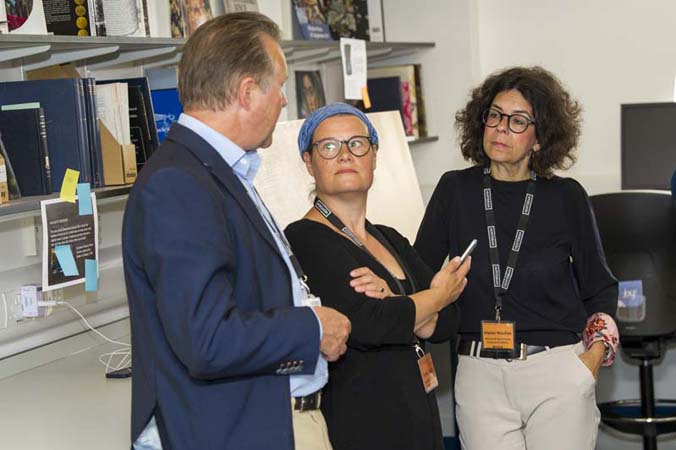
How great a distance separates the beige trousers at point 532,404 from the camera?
2.40 meters

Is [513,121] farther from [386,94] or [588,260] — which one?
[386,94]

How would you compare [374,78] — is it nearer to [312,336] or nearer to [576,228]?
[576,228]

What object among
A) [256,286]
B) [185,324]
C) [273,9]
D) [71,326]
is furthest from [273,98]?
[273,9]

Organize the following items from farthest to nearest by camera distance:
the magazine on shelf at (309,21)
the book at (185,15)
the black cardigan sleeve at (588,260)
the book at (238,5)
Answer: the magazine on shelf at (309,21), the book at (238,5), the book at (185,15), the black cardigan sleeve at (588,260)

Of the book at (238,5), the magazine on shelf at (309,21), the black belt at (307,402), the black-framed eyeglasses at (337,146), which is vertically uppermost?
→ the book at (238,5)

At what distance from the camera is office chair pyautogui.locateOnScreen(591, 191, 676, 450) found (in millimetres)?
3480

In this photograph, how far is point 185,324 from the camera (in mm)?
1435

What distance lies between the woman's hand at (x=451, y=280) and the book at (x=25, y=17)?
1.17 meters

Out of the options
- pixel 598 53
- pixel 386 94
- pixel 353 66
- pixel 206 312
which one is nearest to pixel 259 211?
pixel 206 312

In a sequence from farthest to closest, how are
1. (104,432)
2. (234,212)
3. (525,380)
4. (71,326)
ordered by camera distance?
(71,326)
(525,380)
(104,432)
(234,212)

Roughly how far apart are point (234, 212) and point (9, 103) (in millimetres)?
1146

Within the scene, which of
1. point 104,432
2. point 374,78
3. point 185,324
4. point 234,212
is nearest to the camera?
point 185,324

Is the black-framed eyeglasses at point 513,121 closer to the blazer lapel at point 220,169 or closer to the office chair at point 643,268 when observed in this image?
the office chair at point 643,268

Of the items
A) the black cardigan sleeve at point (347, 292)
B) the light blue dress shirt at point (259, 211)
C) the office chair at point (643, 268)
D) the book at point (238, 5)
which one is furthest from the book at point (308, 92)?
the light blue dress shirt at point (259, 211)
